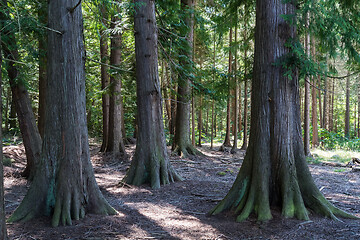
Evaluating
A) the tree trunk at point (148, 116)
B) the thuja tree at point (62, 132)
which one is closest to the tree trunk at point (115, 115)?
the tree trunk at point (148, 116)

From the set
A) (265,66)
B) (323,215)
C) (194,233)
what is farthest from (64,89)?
(323,215)

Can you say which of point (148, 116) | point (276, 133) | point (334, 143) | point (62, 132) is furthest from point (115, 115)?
point (334, 143)

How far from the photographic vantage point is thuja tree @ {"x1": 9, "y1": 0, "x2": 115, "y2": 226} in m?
5.03

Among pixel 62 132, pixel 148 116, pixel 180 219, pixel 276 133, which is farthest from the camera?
pixel 148 116

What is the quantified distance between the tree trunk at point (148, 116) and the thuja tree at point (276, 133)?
3.34 meters

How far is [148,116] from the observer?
27.5 feet

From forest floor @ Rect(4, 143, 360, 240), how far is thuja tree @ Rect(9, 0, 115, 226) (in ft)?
1.18

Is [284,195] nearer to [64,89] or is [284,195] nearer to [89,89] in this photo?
[64,89]

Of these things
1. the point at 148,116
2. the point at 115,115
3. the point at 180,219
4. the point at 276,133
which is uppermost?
the point at 115,115

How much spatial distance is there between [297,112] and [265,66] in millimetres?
1063

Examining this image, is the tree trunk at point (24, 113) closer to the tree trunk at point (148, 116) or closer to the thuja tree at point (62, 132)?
the tree trunk at point (148, 116)

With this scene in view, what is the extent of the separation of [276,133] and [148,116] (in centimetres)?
417

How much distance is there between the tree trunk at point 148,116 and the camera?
8.34 metres

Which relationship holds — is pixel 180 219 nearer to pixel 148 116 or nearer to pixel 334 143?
pixel 148 116
